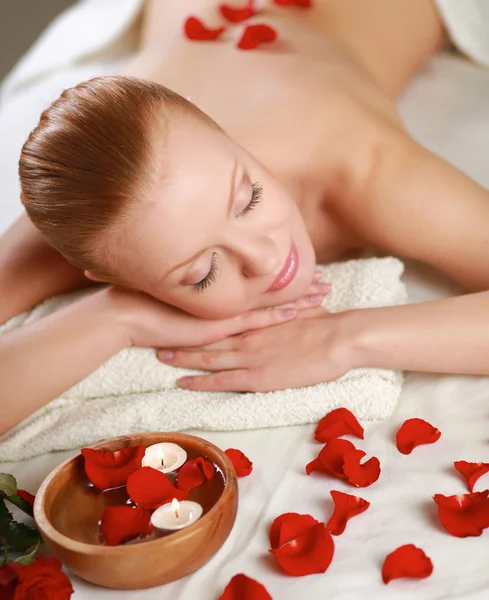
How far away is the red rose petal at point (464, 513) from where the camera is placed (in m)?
1.01

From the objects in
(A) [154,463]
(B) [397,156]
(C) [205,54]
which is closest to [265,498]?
(A) [154,463]

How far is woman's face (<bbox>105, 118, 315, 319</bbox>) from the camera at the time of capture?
3.95 ft

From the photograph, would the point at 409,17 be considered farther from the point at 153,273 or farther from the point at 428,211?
the point at 153,273

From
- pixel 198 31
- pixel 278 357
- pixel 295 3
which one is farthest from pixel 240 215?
pixel 295 3

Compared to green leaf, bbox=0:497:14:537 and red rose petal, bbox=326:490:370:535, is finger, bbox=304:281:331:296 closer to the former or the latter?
red rose petal, bbox=326:490:370:535

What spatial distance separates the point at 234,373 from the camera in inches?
54.1

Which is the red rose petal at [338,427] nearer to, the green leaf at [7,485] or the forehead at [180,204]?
the forehead at [180,204]

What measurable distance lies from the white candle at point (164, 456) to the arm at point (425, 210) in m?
0.61

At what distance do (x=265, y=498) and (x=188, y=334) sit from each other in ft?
1.22

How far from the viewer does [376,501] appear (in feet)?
3.63

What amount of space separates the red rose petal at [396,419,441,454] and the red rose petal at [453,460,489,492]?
87 mm

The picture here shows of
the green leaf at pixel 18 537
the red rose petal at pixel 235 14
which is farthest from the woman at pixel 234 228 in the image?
the green leaf at pixel 18 537

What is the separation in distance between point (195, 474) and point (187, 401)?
0.29m

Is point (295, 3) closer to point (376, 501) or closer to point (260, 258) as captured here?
point (260, 258)
